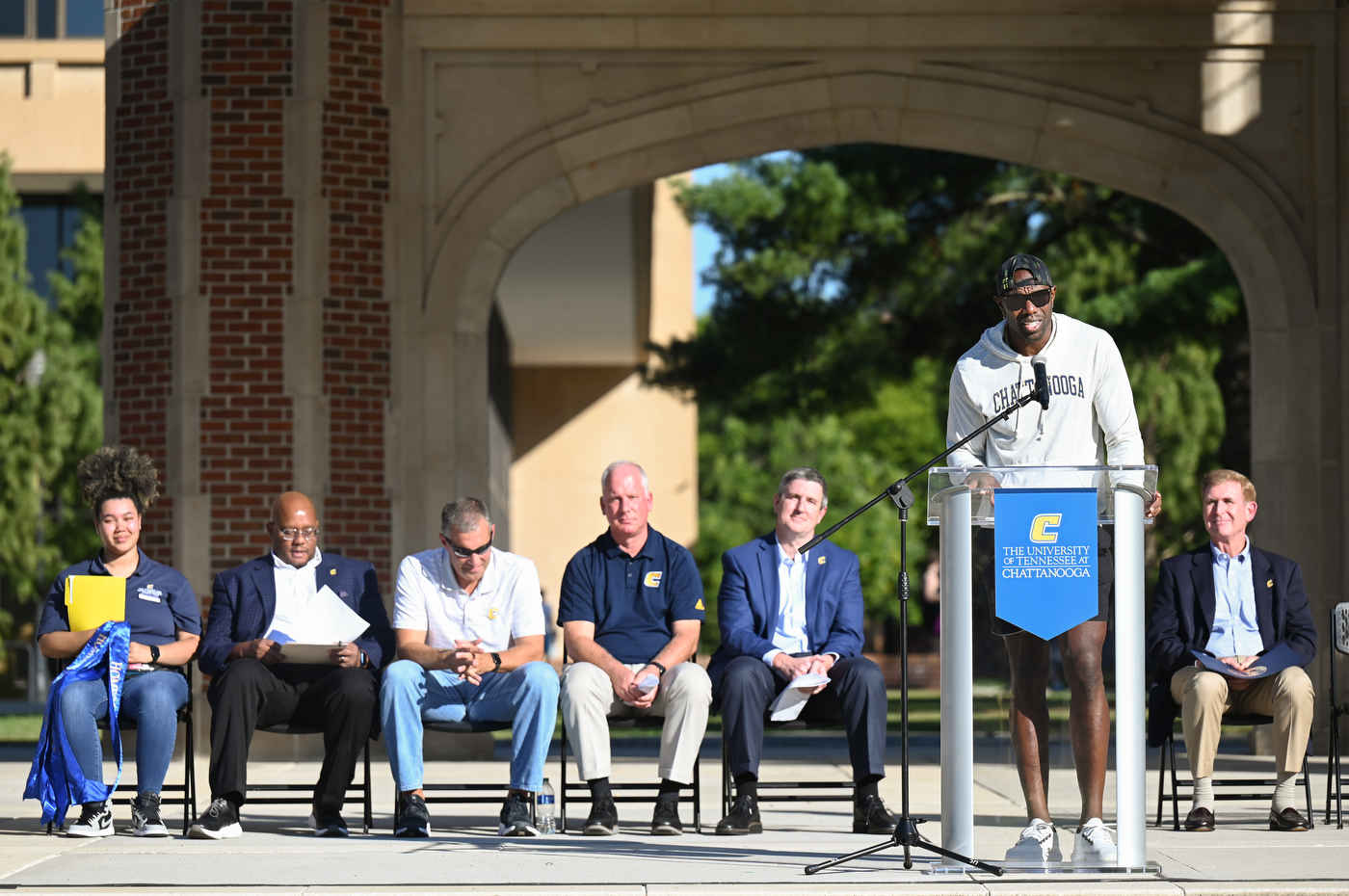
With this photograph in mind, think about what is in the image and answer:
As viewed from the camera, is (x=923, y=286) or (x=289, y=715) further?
(x=923, y=286)

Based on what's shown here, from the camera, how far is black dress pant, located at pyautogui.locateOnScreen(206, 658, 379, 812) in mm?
7072

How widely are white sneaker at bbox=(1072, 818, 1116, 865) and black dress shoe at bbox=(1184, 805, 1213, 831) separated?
1684 millimetres

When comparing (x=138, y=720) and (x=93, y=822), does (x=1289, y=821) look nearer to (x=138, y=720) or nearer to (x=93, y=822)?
(x=138, y=720)

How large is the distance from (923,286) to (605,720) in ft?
41.8

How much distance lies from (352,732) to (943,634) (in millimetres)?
2535

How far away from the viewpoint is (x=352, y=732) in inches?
284

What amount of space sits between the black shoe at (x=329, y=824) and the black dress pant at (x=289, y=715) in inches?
0.7

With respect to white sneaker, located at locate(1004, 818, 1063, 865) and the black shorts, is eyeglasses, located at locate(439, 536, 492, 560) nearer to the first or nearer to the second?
the black shorts

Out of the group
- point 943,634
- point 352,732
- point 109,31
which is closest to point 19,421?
point 109,31

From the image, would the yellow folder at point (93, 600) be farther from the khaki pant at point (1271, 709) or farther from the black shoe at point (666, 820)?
the khaki pant at point (1271, 709)

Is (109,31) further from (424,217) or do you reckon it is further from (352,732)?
(352,732)

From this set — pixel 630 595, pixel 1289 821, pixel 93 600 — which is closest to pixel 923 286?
pixel 630 595

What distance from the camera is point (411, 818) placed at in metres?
6.96

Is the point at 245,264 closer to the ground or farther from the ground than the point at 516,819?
farther from the ground
